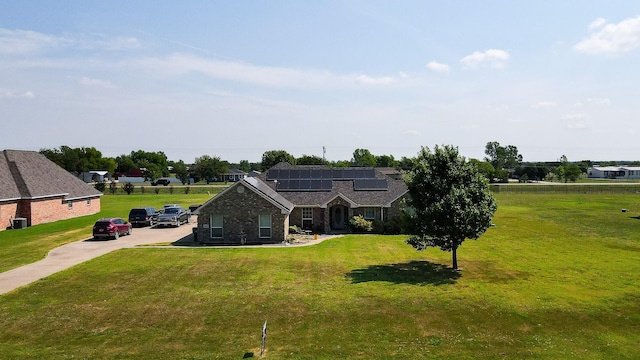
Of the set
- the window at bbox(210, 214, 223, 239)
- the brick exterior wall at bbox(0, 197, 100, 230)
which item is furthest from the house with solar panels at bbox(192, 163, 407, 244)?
the brick exterior wall at bbox(0, 197, 100, 230)

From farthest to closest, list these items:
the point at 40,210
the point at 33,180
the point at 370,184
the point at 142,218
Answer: the point at 33,180 → the point at 370,184 → the point at 40,210 → the point at 142,218

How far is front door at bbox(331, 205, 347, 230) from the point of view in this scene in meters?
45.1

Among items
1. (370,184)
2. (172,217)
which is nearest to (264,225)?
(172,217)

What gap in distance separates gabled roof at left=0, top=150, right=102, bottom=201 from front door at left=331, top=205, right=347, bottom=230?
96.2 ft

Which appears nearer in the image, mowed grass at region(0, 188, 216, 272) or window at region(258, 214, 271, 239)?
mowed grass at region(0, 188, 216, 272)

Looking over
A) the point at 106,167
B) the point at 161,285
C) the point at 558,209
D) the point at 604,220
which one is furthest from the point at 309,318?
the point at 106,167

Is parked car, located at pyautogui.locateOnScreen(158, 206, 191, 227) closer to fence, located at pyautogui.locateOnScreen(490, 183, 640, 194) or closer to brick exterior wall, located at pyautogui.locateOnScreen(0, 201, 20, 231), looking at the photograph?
brick exterior wall, located at pyautogui.locateOnScreen(0, 201, 20, 231)

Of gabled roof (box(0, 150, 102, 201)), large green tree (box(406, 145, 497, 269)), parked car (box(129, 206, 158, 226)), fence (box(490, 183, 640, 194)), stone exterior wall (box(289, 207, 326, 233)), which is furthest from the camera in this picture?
fence (box(490, 183, 640, 194))

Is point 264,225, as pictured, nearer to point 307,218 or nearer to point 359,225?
point 307,218

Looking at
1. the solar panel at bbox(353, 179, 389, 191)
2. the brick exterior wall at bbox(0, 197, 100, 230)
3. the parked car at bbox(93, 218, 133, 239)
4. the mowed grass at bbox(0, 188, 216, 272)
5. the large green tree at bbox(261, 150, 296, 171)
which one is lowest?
the mowed grass at bbox(0, 188, 216, 272)

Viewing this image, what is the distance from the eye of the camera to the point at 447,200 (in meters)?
26.0

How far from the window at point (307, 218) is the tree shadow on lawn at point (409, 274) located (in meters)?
15.7

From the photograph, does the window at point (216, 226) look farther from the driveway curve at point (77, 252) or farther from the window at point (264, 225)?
the driveway curve at point (77, 252)

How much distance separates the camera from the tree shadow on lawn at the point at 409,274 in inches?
987
